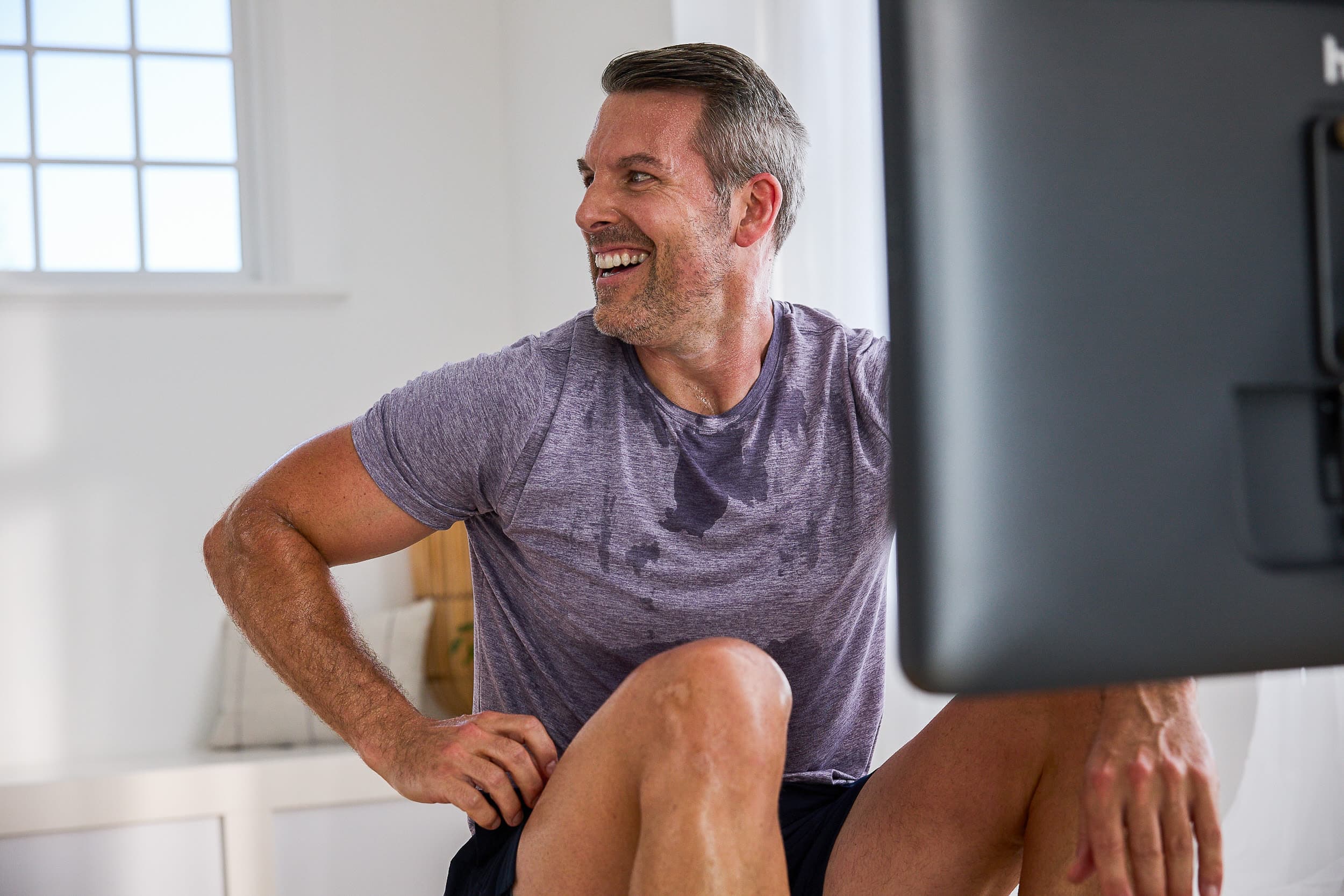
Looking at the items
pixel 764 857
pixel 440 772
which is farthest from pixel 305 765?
pixel 764 857

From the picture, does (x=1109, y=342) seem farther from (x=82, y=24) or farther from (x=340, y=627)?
(x=82, y=24)

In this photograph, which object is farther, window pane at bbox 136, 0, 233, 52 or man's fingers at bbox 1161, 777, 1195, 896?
window pane at bbox 136, 0, 233, 52

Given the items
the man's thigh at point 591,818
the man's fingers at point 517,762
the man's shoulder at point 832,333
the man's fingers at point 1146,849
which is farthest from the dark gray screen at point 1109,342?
the man's shoulder at point 832,333

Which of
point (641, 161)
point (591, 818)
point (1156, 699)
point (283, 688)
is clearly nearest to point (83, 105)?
point (283, 688)

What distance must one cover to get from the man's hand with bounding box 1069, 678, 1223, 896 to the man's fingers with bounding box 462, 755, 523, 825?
45 centimetres

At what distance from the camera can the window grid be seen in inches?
134

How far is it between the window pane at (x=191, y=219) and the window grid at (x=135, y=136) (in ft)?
0.04

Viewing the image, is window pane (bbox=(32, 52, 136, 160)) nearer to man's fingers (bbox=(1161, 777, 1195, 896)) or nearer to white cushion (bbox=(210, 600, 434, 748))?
white cushion (bbox=(210, 600, 434, 748))

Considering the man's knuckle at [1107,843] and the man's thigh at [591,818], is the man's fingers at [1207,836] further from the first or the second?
the man's thigh at [591,818]

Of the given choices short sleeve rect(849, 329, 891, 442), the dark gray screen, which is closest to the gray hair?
short sleeve rect(849, 329, 891, 442)

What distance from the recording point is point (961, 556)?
41cm

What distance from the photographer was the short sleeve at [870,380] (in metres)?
1.35

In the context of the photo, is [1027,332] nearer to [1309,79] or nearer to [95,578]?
[1309,79]

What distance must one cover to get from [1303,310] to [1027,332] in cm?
9
